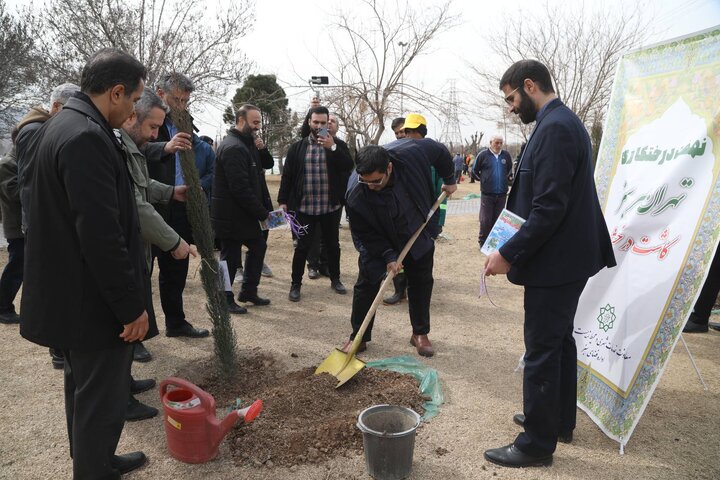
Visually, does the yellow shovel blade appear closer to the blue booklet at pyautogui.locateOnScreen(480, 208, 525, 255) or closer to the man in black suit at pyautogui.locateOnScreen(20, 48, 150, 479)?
the blue booklet at pyautogui.locateOnScreen(480, 208, 525, 255)

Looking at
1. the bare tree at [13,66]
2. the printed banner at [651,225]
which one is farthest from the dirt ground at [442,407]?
the bare tree at [13,66]

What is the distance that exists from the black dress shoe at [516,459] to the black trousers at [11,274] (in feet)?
14.5

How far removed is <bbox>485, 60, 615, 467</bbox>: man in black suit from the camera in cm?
229

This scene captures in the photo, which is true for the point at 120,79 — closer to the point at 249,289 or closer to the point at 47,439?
the point at 47,439

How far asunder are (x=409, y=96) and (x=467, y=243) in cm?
421

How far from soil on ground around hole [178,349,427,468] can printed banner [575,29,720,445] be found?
119cm

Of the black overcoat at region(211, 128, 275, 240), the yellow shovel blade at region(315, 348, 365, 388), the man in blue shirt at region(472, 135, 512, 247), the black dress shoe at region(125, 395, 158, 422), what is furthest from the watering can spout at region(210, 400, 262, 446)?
the man in blue shirt at region(472, 135, 512, 247)

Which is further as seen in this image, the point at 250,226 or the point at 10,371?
the point at 250,226

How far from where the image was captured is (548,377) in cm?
248

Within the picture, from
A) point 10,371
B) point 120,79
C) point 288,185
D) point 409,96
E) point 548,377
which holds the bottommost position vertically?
point 10,371

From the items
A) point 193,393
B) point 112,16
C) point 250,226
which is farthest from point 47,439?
point 112,16

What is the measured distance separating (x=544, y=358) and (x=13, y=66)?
1505 cm

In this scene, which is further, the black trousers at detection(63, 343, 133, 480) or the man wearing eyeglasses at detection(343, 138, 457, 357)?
the man wearing eyeglasses at detection(343, 138, 457, 357)

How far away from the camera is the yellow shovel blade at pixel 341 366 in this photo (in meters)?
3.37
